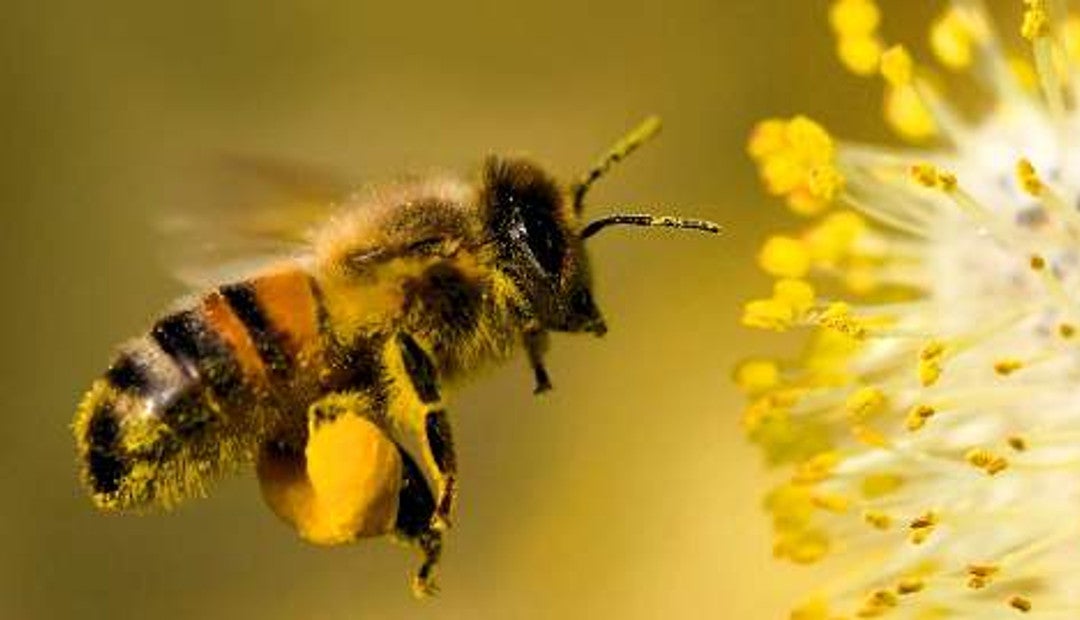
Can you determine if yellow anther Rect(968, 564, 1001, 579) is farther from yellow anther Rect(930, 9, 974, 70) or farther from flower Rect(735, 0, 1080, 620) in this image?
yellow anther Rect(930, 9, 974, 70)

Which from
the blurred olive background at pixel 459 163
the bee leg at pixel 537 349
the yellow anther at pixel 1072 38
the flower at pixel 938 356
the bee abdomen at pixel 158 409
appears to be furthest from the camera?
the blurred olive background at pixel 459 163

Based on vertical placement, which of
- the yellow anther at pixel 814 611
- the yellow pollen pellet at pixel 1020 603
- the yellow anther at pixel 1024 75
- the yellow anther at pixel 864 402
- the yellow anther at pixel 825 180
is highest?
the yellow anther at pixel 1024 75

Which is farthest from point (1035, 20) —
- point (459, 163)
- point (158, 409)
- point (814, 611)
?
point (459, 163)

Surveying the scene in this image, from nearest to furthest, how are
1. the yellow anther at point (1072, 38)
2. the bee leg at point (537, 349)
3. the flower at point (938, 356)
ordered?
the bee leg at point (537, 349) → the flower at point (938, 356) → the yellow anther at point (1072, 38)

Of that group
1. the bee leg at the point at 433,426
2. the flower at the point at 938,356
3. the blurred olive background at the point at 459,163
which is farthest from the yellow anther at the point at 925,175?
the blurred olive background at the point at 459,163

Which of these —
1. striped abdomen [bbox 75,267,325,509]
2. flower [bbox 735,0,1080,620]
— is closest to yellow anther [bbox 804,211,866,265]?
flower [bbox 735,0,1080,620]

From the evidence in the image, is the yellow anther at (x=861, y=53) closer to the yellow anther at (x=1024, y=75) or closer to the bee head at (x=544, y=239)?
the yellow anther at (x=1024, y=75)

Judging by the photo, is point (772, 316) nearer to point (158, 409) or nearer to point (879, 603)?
point (879, 603)

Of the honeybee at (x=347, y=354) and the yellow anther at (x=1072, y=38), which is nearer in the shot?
the honeybee at (x=347, y=354)
